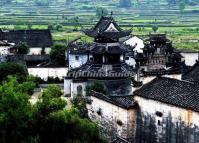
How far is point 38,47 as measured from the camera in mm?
64938

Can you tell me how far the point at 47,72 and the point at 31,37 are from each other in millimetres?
15743

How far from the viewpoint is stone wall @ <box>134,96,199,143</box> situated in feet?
80.6

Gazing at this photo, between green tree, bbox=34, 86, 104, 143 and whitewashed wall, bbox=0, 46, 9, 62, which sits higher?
green tree, bbox=34, 86, 104, 143

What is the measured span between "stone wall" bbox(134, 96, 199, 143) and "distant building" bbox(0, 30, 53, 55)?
37.8 m

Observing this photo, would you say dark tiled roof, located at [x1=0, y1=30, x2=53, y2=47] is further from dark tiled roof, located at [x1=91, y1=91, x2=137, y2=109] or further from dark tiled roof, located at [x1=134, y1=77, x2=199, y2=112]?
dark tiled roof, located at [x1=134, y1=77, x2=199, y2=112]

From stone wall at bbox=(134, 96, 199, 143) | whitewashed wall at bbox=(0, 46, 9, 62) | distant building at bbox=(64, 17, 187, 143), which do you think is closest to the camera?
stone wall at bbox=(134, 96, 199, 143)

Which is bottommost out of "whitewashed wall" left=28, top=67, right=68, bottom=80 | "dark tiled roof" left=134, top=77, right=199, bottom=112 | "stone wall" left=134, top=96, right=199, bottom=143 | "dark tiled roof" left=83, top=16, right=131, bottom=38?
"whitewashed wall" left=28, top=67, right=68, bottom=80

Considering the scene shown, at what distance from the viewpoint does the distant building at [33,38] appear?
64812 mm

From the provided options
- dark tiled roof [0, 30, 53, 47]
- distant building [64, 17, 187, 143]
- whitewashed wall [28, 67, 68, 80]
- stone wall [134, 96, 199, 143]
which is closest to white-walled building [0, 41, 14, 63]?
whitewashed wall [28, 67, 68, 80]

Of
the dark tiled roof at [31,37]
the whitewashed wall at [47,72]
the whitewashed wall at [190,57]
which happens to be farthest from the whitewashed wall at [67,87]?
the dark tiled roof at [31,37]

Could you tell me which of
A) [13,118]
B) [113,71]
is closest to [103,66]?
[113,71]

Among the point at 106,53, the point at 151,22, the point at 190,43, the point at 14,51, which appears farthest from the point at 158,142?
the point at 151,22

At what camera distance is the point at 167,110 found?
25781mm

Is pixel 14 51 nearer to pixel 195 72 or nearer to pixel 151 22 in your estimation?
pixel 195 72
